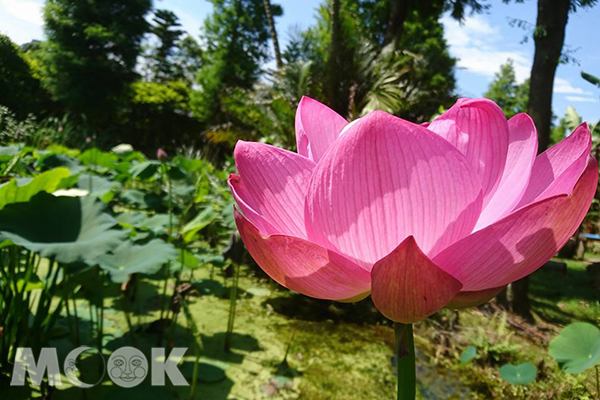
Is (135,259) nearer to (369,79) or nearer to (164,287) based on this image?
(164,287)

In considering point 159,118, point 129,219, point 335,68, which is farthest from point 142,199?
point 159,118

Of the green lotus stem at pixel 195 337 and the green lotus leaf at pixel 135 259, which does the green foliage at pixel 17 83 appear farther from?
the green lotus stem at pixel 195 337

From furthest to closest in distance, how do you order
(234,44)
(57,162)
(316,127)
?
(234,44)
(57,162)
(316,127)

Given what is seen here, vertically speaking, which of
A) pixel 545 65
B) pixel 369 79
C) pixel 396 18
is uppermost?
pixel 396 18

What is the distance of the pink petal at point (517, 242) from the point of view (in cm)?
19

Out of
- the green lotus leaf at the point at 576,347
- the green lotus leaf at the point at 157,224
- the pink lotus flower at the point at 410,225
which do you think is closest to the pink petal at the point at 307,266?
the pink lotus flower at the point at 410,225

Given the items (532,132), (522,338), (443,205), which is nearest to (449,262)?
(443,205)

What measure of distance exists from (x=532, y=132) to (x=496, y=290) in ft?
0.42

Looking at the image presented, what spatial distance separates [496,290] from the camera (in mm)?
210

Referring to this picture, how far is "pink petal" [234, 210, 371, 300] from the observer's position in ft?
0.68

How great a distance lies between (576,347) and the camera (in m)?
0.85

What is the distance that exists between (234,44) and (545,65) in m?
13.1

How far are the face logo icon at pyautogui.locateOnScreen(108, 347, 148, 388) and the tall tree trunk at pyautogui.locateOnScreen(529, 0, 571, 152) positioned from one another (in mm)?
2222

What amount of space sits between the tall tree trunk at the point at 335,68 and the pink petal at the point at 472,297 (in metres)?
4.75
